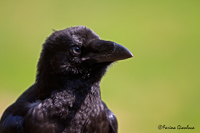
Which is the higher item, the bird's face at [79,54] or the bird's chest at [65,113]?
the bird's face at [79,54]

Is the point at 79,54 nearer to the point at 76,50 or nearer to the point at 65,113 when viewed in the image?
the point at 76,50

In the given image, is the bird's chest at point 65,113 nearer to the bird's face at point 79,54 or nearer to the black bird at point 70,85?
the black bird at point 70,85

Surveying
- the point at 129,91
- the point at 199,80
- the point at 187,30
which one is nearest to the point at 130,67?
the point at 129,91

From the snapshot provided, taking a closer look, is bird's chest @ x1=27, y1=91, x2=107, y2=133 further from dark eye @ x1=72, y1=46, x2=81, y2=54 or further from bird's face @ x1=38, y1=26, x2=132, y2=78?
dark eye @ x1=72, y1=46, x2=81, y2=54

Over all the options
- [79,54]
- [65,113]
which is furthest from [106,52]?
[65,113]

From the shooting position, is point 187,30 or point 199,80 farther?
point 187,30

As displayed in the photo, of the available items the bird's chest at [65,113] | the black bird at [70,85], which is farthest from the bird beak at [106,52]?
the bird's chest at [65,113]

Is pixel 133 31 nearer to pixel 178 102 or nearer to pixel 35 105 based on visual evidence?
pixel 178 102
